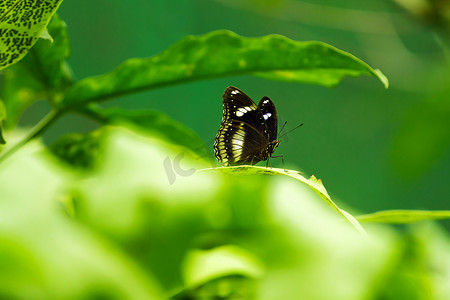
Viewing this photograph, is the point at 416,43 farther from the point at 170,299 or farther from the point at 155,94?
the point at 170,299

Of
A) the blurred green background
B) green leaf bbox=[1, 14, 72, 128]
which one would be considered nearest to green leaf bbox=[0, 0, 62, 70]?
green leaf bbox=[1, 14, 72, 128]

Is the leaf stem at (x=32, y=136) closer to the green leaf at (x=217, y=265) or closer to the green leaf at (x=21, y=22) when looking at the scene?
the green leaf at (x=21, y=22)

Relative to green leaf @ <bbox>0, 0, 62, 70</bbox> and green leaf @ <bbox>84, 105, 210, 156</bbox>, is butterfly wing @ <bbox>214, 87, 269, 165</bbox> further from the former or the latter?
green leaf @ <bbox>0, 0, 62, 70</bbox>

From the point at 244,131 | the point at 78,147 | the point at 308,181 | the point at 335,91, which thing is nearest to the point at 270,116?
the point at 244,131

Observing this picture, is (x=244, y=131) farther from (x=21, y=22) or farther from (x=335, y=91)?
(x=335, y=91)

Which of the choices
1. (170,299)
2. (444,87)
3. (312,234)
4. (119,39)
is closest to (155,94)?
(119,39)

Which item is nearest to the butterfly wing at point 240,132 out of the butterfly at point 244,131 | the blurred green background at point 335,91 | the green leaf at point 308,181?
the butterfly at point 244,131
